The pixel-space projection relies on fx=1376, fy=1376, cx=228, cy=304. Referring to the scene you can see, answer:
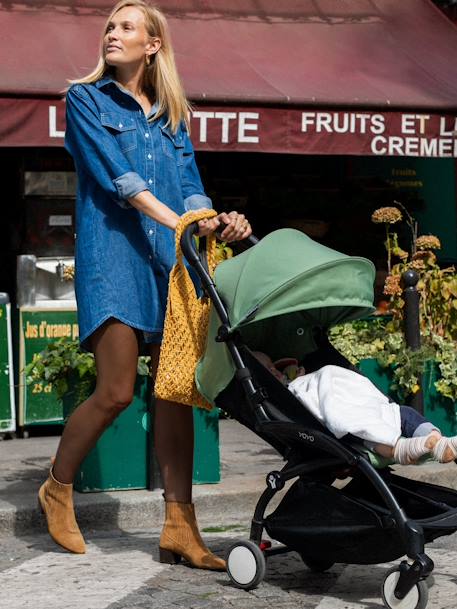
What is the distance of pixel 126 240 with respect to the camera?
17.7ft

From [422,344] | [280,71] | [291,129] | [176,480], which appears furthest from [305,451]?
[280,71]

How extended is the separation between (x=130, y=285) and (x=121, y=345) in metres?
0.24

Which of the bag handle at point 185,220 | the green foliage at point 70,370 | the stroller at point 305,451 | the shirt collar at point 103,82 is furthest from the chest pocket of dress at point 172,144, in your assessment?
the green foliage at point 70,370

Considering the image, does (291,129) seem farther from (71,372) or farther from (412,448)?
(412,448)

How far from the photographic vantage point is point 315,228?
10.5 m

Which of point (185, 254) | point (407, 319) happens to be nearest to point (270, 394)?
point (185, 254)

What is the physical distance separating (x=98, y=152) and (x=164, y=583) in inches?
64.8

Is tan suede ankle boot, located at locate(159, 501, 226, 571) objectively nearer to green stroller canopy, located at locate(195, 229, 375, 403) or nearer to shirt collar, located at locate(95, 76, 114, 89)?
green stroller canopy, located at locate(195, 229, 375, 403)

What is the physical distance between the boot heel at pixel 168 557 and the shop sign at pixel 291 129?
3509 mm

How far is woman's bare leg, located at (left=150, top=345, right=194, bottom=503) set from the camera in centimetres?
540

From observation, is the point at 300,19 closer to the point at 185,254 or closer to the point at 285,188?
the point at 285,188

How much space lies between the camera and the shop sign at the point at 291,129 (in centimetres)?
819

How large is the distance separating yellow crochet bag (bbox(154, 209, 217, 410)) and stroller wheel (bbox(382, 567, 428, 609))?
1.02 metres

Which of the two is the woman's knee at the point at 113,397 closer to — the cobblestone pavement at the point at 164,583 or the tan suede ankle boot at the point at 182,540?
the tan suede ankle boot at the point at 182,540
